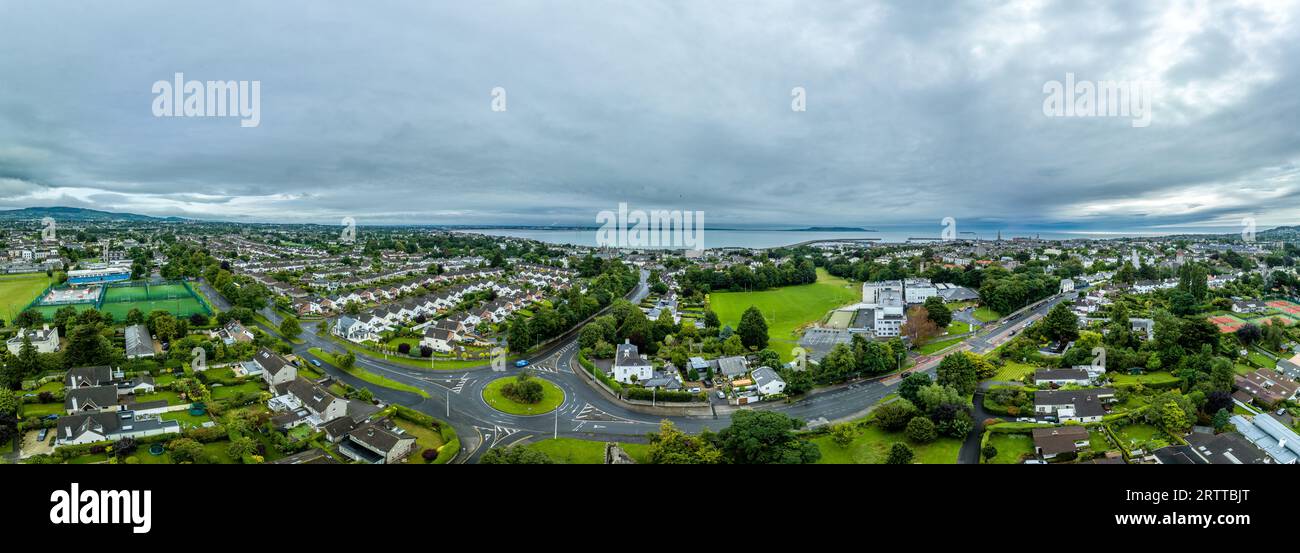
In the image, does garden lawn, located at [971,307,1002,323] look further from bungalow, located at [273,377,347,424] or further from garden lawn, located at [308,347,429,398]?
bungalow, located at [273,377,347,424]

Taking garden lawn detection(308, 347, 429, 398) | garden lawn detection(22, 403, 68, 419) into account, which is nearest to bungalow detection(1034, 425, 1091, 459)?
garden lawn detection(308, 347, 429, 398)

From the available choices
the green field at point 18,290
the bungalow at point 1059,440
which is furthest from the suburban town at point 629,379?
the green field at point 18,290

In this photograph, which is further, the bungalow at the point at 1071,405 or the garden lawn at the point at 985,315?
the garden lawn at the point at 985,315

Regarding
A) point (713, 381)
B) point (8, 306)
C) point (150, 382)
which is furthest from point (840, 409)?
point (8, 306)

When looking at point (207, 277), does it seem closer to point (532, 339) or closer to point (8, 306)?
point (8, 306)

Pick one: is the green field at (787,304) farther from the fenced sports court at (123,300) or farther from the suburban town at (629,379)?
the fenced sports court at (123,300)

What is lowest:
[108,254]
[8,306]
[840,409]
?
[840,409]
